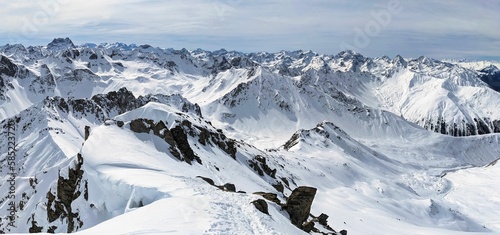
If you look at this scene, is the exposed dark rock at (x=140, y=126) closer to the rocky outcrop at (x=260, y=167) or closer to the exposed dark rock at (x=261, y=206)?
the exposed dark rock at (x=261, y=206)

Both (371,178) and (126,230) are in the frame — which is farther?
(371,178)

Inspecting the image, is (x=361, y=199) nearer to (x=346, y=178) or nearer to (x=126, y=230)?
(x=346, y=178)

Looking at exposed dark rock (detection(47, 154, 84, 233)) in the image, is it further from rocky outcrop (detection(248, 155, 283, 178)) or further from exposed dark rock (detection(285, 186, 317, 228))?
rocky outcrop (detection(248, 155, 283, 178))

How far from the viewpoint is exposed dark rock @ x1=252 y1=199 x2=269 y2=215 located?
2176 cm

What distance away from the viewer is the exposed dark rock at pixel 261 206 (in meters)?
21.8

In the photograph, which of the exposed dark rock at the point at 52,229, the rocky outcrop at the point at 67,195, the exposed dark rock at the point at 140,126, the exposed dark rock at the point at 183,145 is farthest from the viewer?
the exposed dark rock at the point at 183,145

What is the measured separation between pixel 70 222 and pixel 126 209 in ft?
31.3

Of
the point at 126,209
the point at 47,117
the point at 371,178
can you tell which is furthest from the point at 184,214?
the point at 47,117

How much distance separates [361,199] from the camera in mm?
97000

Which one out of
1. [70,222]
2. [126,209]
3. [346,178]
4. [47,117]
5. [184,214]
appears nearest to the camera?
[184,214]

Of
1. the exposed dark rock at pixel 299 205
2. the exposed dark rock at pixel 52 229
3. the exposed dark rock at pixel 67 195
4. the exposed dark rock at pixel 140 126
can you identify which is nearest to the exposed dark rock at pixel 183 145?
the exposed dark rock at pixel 140 126

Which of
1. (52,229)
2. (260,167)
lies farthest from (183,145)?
(260,167)

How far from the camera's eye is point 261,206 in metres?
22.0

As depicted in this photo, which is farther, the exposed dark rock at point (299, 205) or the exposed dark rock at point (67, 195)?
the exposed dark rock at point (67, 195)
